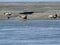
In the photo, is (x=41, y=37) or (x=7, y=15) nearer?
(x=41, y=37)

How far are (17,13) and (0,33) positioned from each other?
53.3 ft

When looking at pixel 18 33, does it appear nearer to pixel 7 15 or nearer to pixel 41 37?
pixel 41 37

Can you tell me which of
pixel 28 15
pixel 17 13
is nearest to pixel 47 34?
pixel 28 15

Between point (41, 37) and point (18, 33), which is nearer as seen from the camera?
point (41, 37)

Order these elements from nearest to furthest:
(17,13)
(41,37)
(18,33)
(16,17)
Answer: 1. (41,37)
2. (18,33)
3. (16,17)
4. (17,13)

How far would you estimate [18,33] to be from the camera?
95.9 feet

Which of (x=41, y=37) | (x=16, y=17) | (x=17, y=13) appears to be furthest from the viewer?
(x=17, y=13)

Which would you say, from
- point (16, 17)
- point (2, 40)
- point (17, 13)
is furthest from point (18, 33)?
point (17, 13)

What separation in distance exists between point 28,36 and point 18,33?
5.70ft

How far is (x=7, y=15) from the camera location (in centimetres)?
4344

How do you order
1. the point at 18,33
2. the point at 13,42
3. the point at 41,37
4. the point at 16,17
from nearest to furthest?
the point at 13,42
the point at 41,37
the point at 18,33
the point at 16,17

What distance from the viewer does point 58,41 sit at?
2523 centimetres

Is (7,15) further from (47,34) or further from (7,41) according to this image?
(7,41)

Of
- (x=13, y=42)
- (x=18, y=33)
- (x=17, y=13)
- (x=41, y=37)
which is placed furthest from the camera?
(x=17, y=13)
